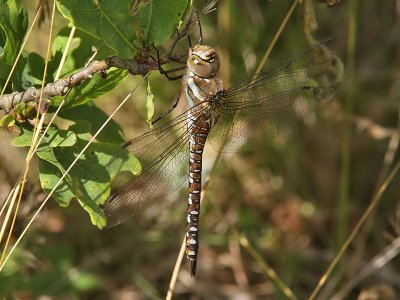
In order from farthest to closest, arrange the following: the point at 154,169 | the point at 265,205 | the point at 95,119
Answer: the point at 265,205 → the point at 154,169 → the point at 95,119

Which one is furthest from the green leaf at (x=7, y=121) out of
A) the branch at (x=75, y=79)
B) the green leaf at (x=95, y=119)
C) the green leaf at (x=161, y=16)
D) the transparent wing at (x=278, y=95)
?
the transparent wing at (x=278, y=95)

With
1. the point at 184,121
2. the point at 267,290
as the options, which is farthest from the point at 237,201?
the point at 184,121

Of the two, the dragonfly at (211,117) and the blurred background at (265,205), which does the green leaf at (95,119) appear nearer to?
the dragonfly at (211,117)

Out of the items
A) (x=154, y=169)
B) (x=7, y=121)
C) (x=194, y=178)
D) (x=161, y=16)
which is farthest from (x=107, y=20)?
(x=194, y=178)

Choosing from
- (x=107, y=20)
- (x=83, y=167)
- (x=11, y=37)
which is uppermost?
(x=11, y=37)

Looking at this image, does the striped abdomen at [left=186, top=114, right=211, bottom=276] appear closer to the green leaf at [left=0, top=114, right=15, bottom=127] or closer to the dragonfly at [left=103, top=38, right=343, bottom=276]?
the dragonfly at [left=103, top=38, right=343, bottom=276]

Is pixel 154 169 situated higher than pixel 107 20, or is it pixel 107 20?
pixel 107 20

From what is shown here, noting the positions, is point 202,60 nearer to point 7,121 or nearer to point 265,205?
point 7,121
